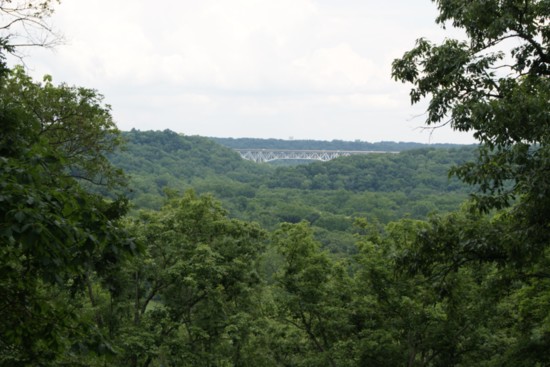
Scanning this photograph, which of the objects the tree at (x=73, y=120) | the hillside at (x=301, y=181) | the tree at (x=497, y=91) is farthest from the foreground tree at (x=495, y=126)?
the hillside at (x=301, y=181)

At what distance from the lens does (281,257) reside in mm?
19875

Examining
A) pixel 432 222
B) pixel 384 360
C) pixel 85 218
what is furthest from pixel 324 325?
pixel 85 218

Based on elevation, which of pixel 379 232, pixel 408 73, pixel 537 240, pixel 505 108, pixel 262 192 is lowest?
pixel 262 192

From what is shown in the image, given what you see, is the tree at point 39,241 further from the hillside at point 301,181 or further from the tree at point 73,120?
the hillside at point 301,181

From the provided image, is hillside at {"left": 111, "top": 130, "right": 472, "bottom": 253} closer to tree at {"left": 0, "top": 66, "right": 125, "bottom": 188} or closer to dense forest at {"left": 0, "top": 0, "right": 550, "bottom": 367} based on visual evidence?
dense forest at {"left": 0, "top": 0, "right": 550, "bottom": 367}

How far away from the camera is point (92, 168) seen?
13219 mm

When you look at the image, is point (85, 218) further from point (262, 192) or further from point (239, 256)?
point (262, 192)

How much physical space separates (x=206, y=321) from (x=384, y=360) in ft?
17.6

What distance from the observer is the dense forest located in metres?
5.03

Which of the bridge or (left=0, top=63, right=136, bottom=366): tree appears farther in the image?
the bridge

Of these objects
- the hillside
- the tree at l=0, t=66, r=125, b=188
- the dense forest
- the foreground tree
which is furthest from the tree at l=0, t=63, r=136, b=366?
the hillside

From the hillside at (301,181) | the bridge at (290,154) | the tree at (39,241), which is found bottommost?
the hillside at (301,181)

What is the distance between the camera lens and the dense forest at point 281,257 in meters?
5.03

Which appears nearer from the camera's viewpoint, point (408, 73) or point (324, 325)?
point (408, 73)
